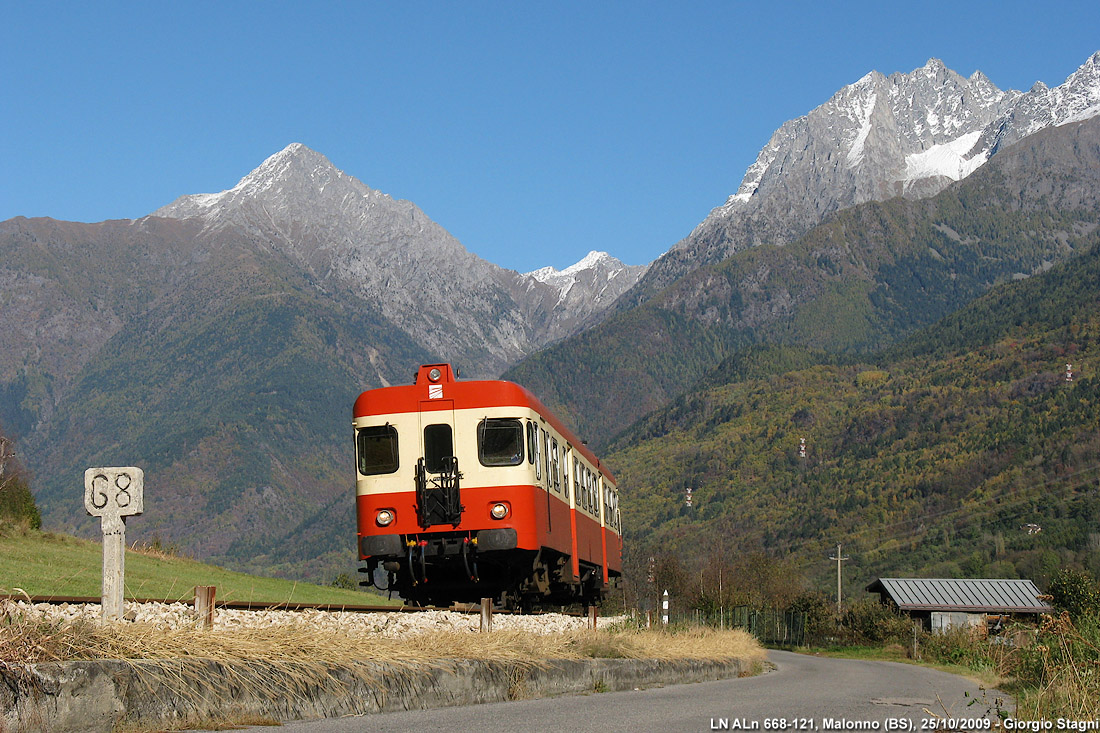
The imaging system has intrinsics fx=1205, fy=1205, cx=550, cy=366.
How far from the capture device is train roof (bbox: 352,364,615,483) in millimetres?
18422

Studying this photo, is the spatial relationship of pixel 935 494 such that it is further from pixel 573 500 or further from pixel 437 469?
pixel 437 469

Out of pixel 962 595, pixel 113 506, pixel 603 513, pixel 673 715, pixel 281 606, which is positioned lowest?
pixel 962 595

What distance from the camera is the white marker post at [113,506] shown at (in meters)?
9.35

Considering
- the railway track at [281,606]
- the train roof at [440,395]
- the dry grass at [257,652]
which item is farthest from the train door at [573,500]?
the dry grass at [257,652]

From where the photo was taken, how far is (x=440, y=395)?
61.1 ft

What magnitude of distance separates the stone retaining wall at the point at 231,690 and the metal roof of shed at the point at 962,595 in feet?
214

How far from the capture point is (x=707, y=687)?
14656mm

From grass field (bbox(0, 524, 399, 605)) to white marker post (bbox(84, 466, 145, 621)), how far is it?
1214 centimetres

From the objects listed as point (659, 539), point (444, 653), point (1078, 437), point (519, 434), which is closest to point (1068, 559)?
point (1078, 437)

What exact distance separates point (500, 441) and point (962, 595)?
63.1 metres

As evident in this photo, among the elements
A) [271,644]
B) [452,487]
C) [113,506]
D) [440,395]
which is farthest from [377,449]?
[271,644]

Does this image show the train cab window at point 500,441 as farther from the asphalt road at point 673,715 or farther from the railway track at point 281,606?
the asphalt road at point 673,715

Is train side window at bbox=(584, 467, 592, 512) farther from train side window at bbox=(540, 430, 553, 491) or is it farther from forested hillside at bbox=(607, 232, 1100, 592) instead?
forested hillside at bbox=(607, 232, 1100, 592)

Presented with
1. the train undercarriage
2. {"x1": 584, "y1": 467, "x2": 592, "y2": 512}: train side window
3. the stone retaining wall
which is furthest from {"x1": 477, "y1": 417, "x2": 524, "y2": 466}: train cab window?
{"x1": 584, "y1": 467, "x2": 592, "y2": 512}: train side window
